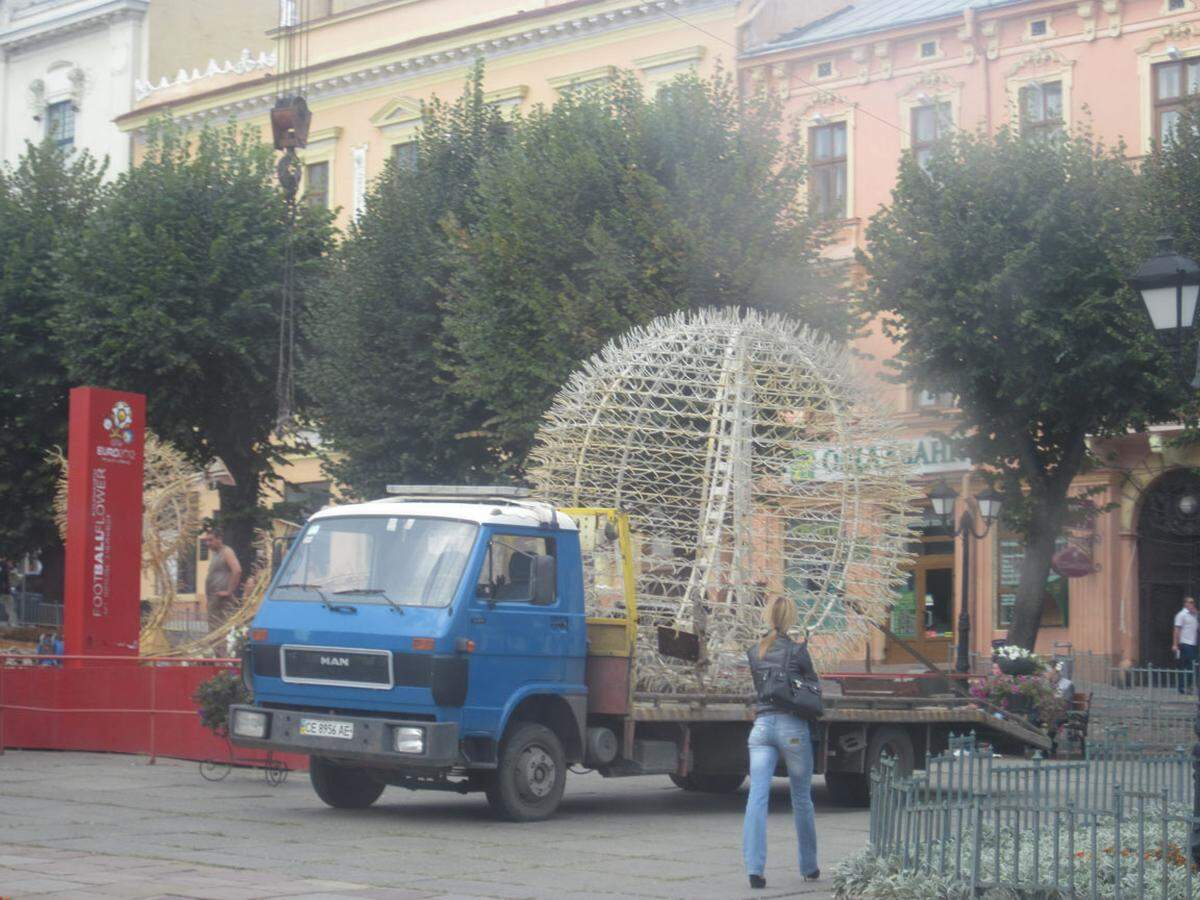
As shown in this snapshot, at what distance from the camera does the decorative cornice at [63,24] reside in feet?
160

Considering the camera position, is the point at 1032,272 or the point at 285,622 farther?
the point at 1032,272

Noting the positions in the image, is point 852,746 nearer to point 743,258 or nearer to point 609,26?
point 743,258

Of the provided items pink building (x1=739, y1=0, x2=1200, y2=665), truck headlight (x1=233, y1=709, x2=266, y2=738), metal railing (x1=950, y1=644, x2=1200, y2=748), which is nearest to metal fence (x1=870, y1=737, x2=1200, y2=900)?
truck headlight (x1=233, y1=709, x2=266, y2=738)

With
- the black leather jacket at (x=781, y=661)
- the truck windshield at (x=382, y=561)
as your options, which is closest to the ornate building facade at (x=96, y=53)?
the truck windshield at (x=382, y=561)

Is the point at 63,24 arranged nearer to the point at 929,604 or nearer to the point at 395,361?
the point at 395,361

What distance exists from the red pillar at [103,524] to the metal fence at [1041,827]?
11436 mm

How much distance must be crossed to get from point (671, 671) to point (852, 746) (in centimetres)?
181

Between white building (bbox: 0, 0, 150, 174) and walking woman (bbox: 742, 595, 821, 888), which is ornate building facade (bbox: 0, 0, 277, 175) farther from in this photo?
walking woman (bbox: 742, 595, 821, 888)

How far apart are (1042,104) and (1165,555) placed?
821 cm

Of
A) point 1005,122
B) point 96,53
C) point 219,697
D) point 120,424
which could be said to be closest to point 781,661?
point 219,697

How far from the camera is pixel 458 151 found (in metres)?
30.4

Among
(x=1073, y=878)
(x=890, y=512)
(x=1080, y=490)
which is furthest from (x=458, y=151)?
(x=1073, y=878)

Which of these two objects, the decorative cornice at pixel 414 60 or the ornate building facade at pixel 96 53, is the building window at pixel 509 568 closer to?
the decorative cornice at pixel 414 60

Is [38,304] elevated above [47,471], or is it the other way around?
[38,304]
